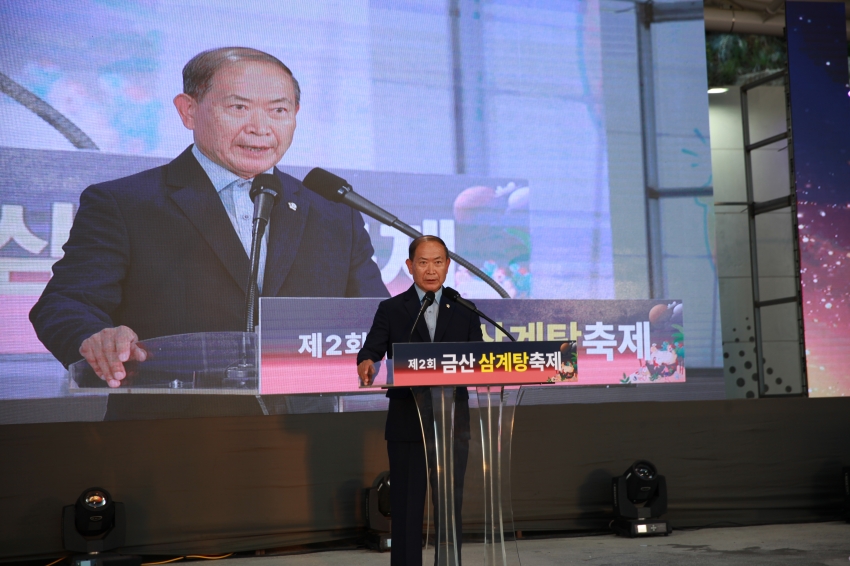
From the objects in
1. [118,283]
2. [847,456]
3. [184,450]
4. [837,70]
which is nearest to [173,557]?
[184,450]

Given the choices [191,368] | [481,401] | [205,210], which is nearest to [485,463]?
[481,401]

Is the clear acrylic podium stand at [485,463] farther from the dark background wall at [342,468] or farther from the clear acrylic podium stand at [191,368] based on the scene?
the clear acrylic podium stand at [191,368]

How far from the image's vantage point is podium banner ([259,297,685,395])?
447cm

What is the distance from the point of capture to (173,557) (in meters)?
4.10

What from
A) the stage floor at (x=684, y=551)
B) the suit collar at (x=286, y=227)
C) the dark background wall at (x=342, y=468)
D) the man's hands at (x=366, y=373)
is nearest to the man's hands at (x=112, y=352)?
the dark background wall at (x=342, y=468)

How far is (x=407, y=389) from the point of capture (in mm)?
2598

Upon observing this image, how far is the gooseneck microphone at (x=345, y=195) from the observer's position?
15.5 ft

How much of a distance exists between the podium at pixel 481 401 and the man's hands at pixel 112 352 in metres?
2.40

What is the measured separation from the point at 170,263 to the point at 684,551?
303cm

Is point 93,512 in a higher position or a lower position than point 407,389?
lower

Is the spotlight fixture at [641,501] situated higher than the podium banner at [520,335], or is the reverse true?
the podium banner at [520,335]

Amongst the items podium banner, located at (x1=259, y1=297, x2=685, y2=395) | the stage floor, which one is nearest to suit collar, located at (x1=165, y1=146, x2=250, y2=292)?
podium banner, located at (x1=259, y1=297, x2=685, y2=395)

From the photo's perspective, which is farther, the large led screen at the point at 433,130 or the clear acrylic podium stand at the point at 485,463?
the large led screen at the point at 433,130

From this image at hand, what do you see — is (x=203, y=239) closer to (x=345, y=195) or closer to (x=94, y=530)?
(x=345, y=195)
